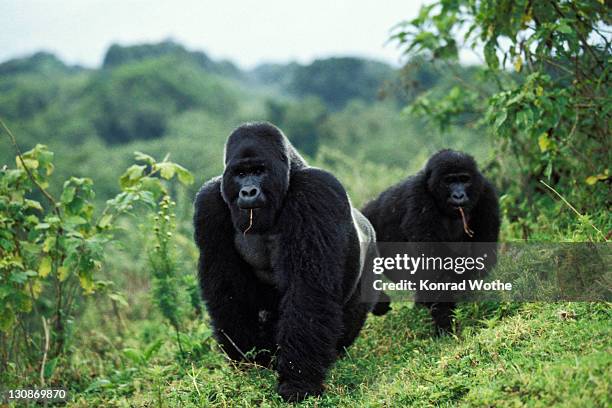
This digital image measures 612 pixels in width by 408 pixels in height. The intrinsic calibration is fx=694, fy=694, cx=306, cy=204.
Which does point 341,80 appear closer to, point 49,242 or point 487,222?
point 487,222

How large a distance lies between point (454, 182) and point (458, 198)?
18cm

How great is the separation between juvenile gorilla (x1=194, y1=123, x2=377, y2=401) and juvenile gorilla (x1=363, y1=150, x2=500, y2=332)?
35.3 inches

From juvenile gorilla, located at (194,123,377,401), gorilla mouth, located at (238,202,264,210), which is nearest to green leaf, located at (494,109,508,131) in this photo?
juvenile gorilla, located at (194,123,377,401)

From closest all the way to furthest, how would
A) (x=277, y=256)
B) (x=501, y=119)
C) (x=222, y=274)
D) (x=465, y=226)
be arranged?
1. (x=277, y=256)
2. (x=222, y=274)
3. (x=501, y=119)
4. (x=465, y=226)

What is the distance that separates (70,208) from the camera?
4633mm

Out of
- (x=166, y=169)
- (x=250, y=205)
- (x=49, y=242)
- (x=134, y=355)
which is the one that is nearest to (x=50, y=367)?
(x=134, y=355)

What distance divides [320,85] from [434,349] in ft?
125

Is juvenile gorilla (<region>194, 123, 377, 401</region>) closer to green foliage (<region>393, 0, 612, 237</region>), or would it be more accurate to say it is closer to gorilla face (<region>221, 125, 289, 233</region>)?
gorilla face (<region>221, 125, 289, 233</region>)

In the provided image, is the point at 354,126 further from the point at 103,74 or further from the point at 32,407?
the point at 32,407

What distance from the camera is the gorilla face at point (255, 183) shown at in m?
3.65

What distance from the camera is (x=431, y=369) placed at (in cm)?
349

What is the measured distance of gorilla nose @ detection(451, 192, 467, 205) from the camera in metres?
4.90

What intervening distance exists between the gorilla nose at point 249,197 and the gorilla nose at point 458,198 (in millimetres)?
1837

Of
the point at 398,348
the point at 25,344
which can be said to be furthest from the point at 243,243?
the point at 25,344
